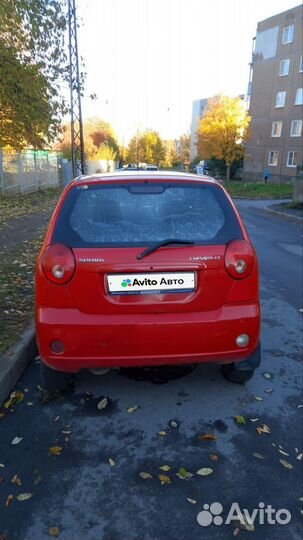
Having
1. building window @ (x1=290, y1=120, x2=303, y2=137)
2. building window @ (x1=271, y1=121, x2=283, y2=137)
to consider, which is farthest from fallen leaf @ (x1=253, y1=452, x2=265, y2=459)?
building window @ (x1=271, y1=121, x2=283, y2=137)

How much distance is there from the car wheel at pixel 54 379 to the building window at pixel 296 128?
42064mm

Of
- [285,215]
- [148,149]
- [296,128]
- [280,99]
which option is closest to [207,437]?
[285,215]

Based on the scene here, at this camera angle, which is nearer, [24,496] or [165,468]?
[24,496]

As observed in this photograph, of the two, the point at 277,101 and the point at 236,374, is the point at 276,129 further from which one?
the point at 236,374

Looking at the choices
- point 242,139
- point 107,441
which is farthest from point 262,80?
point 107,441

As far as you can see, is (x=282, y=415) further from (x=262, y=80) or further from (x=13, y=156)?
(x=262, y=80)

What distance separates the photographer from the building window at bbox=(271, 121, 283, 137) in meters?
43.0

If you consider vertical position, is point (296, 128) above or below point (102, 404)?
above

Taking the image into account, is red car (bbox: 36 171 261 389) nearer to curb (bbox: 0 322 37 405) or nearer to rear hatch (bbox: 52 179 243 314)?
rear hatch (bbox: 52 179 243 314)

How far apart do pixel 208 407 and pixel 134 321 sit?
0.98 metres

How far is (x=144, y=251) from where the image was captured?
2.82m

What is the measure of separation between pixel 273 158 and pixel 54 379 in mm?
44693

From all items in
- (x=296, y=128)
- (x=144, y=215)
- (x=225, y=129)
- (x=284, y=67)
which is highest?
(x=284, y=67)

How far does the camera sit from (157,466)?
8.51 ft
